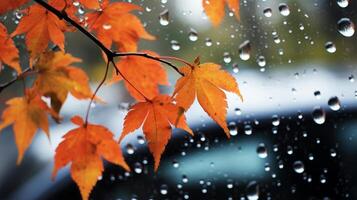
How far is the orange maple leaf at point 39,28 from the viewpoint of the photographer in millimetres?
583

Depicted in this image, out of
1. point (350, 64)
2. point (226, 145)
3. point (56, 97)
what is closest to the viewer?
point (56, 97)

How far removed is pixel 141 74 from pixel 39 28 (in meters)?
0.18

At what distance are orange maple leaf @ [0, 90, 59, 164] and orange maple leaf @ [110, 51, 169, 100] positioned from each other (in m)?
0.13

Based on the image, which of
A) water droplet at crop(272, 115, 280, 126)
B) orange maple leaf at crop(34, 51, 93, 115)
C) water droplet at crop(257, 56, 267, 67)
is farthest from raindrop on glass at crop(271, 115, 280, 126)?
orange maple leaf at crop(34, 51, 93, 115)

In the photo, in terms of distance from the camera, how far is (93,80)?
5.54ft

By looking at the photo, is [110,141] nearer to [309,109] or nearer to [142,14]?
[309,109]

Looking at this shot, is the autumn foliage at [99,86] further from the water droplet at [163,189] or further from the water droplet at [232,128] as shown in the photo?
the water droplet at [163,189]

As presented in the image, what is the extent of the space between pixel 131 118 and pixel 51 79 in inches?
4.7

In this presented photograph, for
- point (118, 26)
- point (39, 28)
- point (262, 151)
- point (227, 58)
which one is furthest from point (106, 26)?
point (262, 151)

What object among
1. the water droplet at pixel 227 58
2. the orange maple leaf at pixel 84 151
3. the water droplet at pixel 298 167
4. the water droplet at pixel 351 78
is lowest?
the orange maple leaf at pixel 84 151

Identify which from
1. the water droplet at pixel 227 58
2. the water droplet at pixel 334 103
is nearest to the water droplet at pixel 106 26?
the water droplet at pixel 227 58

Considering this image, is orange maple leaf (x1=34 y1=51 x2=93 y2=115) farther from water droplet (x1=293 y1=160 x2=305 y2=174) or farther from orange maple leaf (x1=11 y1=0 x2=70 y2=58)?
water droplet (x1=293 y1=160 x2=305 y2=174)

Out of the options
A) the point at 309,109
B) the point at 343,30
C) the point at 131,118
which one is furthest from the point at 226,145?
the point at 131,118

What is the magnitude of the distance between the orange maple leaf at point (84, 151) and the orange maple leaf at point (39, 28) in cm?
12
